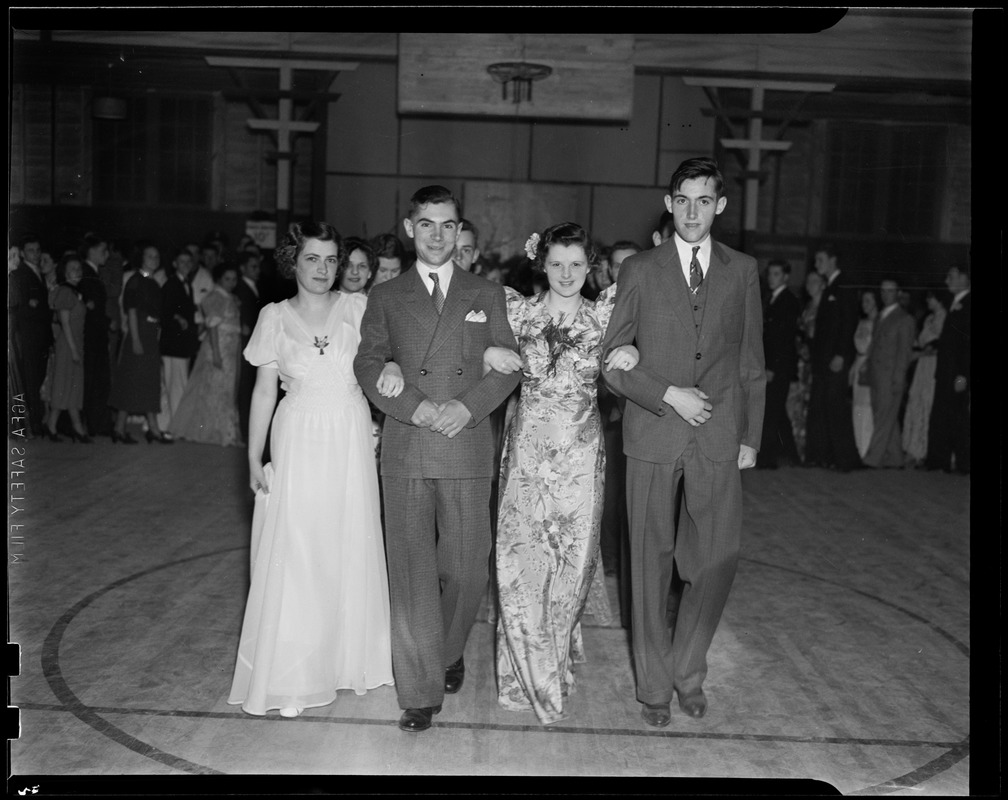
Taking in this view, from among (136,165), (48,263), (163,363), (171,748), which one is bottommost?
(171,748)

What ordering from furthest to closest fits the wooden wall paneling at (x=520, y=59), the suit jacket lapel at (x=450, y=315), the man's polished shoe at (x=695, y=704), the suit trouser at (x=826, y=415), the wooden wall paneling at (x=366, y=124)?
the wooden wall paneling at (x=366, y=124) < the wooden wall paneling at (x=520, y=59) < the suit trouser at (x=826, y=415) < the man's polished shoe at (x=695, y=704) < the suit jacket lapel at (x=450, y=315)

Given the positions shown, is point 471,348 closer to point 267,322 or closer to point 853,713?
point 267,322

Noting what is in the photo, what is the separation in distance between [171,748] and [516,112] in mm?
7541

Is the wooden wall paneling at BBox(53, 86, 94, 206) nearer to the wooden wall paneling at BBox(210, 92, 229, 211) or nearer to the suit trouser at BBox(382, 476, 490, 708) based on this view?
the wooden wall paneling at BBox(210, 92, 229, 211)

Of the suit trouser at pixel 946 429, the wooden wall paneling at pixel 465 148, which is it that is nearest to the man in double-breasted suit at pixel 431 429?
the suit trouser at pixel 946 429

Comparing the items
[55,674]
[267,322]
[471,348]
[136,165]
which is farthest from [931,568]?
[136,165]

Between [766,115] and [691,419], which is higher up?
[766,115]

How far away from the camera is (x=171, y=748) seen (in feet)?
11.2

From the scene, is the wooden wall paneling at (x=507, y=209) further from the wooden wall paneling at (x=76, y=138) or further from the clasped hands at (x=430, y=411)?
the clasped hands at (x=430, y=411)

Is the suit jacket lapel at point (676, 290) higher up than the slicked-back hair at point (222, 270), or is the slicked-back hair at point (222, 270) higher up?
the slicked-back hair at point (222, 270)

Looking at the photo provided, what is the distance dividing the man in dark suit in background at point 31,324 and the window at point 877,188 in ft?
33.0

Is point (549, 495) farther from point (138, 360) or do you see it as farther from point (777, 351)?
point (138, 360)

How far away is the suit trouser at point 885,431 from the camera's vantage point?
9.58 meters

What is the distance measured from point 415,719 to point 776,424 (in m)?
6.26
